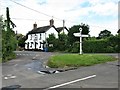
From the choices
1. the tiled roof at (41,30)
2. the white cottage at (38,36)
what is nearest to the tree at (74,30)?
the white cottage at (38,36)

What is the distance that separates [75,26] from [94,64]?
40723 mm

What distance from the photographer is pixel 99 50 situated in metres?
47.4

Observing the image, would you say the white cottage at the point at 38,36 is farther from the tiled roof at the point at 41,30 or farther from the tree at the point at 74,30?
the tree at the point at 74,30

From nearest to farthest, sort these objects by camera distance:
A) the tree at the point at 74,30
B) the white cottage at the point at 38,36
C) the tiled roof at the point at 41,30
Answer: the tree at the point at 74,30 → the white cottage at the point at 38,36 → the tiled roof at the point at 41,30

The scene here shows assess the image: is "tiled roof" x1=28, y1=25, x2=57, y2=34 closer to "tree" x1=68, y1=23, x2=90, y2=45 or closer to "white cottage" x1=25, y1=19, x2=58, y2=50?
"white cottage" x1=25, y1=19, x2=58, y2=50

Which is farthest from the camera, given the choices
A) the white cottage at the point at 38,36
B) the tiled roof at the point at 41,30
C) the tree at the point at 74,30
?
the tiled roof at the point at 41,30

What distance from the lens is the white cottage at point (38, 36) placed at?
74750 mm

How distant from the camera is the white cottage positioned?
245ft

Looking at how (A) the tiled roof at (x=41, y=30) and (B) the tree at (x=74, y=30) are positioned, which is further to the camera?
(A) the tiled roof at (x=41, y=30)

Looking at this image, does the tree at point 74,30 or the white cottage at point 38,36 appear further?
the white cottage at point 38,36

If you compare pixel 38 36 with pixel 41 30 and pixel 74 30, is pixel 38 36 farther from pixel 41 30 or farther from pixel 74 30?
pixel 74 30

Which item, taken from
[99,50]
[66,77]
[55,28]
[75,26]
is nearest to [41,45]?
[55,28]

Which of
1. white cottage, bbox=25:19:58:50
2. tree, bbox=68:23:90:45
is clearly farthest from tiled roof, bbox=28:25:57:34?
tree, bbox=68:23:90:45

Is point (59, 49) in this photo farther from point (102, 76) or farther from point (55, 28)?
point (102, 76)
